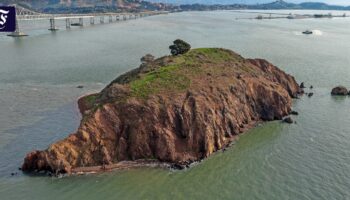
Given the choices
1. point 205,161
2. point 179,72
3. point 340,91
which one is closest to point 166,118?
point 205,161

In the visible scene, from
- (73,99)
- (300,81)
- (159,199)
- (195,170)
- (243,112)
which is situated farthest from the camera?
(300,81)


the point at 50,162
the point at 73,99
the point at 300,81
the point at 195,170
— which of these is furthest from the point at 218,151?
the point at 300,81

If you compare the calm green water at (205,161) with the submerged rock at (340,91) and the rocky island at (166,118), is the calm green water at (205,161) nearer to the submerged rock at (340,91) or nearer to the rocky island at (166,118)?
the submerged rock at (340,91)

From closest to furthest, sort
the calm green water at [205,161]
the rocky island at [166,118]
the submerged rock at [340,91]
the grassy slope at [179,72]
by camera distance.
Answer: the calm green water at [205,161] < the rocky island at [166,118] < the grassy slope at [179,72] < the submerged rock at [340,91]

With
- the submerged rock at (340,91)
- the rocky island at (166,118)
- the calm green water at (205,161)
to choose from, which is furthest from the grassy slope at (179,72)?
the submerged rock at (340,91)

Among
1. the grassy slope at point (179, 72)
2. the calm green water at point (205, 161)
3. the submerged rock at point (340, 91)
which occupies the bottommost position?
the calm green water at point (205, 161)

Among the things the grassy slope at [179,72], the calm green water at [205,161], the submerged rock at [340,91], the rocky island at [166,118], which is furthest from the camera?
the submerged rock at [340,91]

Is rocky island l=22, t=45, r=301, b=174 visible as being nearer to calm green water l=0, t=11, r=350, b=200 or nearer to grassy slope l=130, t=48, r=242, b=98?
grassy slope l=130, t=48, r=242, b=98

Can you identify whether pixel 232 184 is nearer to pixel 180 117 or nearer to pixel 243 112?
pixel 180 117

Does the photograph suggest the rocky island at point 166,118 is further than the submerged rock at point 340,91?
No
